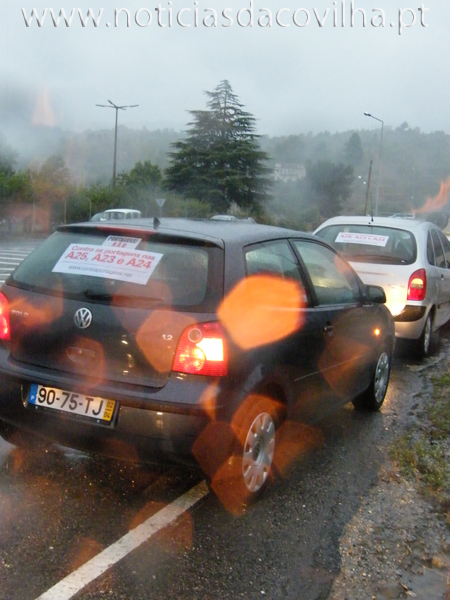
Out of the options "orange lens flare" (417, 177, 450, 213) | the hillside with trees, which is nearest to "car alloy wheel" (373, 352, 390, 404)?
the hillside with trees

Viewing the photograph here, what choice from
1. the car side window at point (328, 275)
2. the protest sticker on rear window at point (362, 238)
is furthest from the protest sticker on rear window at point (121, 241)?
the protest sticker on rear window at point (362, 238)

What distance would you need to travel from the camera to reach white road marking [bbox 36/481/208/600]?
2922mm

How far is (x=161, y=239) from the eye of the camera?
3.82 meters

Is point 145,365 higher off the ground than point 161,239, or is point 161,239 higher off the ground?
point 161,239

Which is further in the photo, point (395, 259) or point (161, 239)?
point (395, 259)

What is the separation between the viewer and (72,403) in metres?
3.62

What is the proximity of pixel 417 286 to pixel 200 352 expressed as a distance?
5044mm

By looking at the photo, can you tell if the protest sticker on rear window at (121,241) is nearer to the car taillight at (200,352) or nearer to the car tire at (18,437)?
the car taillight at (200,352)

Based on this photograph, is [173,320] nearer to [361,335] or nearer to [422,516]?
[422,516]

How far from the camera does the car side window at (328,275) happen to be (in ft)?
15.5

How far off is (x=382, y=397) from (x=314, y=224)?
62.9 meters

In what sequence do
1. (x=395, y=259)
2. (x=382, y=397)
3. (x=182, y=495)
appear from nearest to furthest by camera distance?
(x=182, y=495) < (x=382, y=397) < (x=395, y=259)

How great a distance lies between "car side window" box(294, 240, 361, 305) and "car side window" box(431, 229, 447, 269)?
3.68 m

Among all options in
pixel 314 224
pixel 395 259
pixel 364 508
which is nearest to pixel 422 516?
pixel 364 508
